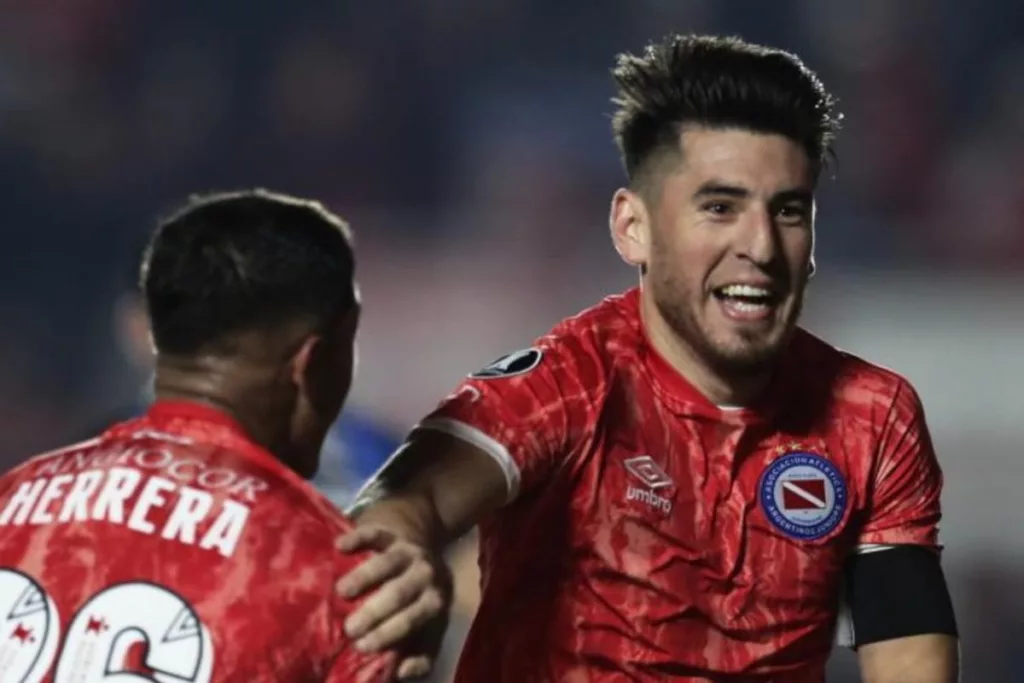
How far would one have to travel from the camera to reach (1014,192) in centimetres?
675

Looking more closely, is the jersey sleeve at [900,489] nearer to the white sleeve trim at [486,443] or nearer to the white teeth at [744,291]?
the white teeth at [744,291]

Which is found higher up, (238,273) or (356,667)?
(238,273)

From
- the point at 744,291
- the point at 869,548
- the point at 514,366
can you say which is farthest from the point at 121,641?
the point at 869,548

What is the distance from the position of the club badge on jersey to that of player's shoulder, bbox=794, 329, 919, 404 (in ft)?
0.40

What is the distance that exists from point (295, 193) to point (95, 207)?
70 centimetres

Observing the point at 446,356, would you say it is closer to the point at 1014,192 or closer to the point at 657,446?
the point at 1014,192

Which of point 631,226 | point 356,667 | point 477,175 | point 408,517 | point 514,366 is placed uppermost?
point 477,175

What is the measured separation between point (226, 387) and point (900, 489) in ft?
3.96

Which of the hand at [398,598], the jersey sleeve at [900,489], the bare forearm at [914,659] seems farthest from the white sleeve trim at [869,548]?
the hand at [398,598]

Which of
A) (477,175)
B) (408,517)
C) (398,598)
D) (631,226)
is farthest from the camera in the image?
(477,175)

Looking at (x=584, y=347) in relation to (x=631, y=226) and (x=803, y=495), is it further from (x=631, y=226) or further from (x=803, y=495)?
(x=803, y=495)

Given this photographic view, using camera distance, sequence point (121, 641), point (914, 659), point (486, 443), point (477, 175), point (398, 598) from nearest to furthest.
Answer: point (121, 641), point (398, 598), point (486, 443), point (914, 659), point (477, 175)

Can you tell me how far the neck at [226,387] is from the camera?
2.07 meters

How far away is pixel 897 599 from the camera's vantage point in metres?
2.85
